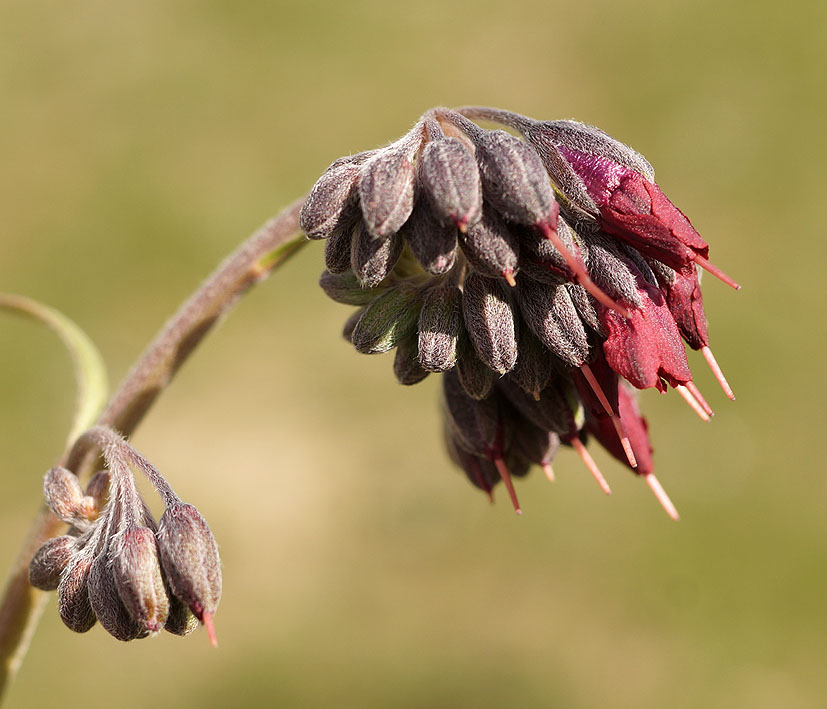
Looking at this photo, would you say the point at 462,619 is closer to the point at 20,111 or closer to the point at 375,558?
the point at 375,558

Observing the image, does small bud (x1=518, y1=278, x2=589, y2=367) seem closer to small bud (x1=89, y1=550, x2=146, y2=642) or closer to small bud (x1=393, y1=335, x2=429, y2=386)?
small bud (x1=393, y1=335, x2=429, y2=386)

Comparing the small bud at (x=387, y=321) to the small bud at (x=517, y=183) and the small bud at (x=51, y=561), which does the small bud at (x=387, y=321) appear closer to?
the small bud at (x=517, y=183)

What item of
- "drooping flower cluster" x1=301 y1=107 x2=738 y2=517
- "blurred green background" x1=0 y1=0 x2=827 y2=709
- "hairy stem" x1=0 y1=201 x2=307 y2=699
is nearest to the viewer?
"drooping flower cluster" x1=301 y1=107 x2=738 y2=517

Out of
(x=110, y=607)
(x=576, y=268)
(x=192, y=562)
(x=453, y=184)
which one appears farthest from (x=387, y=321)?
(x=110, y=607)

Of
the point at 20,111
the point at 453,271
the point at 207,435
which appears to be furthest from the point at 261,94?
the point at 453,271

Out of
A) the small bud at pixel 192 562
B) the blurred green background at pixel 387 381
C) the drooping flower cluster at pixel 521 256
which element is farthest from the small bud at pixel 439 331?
the blurred green background at pixel 387 381

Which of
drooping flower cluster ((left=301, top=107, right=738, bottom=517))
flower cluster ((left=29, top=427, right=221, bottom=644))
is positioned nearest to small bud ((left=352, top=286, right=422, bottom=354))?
drooping flower cluster ((left=301, top=107, right=738, bottom=517))

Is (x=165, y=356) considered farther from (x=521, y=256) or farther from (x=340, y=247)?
(x=521, y=256)
